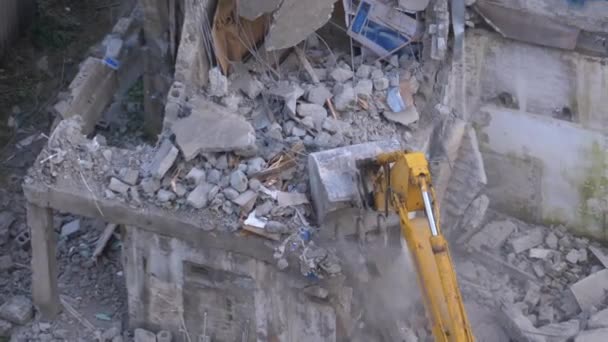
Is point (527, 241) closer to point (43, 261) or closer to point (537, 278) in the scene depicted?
point (537, 278)

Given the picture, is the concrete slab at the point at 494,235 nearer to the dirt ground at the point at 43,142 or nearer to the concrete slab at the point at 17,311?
the dirt ground at the point at 43,142

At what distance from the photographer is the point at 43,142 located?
18891mm

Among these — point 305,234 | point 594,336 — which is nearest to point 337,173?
point 305,234

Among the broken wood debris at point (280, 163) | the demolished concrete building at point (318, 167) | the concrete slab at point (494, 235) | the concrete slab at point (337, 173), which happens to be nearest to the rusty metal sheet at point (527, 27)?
the demolished concrete building at point (318, 167)

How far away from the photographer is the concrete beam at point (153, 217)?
1452 cm

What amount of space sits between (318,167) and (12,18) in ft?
26.7

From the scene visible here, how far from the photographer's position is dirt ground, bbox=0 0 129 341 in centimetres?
1625

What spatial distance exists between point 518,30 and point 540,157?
1727 mm

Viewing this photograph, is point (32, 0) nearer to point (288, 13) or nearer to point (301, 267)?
point (288, 13)

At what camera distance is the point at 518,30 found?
16312mm

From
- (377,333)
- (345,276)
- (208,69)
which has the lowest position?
Answer: (377,333)

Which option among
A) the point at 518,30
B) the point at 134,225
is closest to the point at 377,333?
the point at 134,225

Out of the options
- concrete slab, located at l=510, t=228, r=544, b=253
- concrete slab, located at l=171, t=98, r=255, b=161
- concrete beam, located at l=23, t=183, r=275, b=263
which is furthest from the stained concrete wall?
concrete beam, located at l=23, t=183, r=275, b=263

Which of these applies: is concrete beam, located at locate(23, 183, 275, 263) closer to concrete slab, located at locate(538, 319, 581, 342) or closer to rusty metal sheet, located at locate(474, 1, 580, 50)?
concrete slab, located at locate(538, 319, 581, 342)
